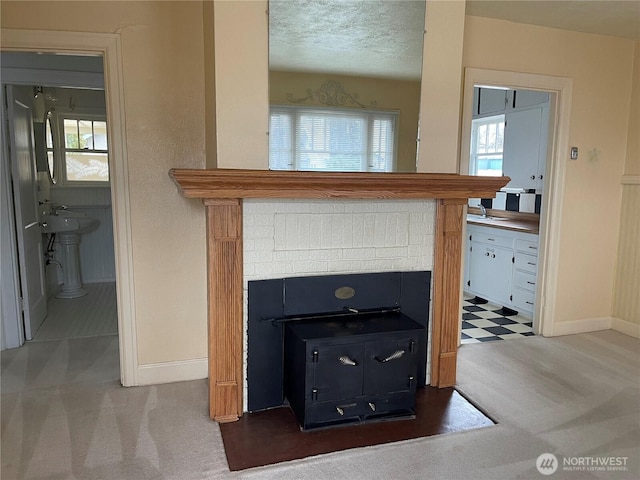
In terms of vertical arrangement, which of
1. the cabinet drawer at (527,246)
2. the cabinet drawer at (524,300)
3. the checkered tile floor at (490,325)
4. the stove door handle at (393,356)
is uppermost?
the cabinet drawer at (527,246)

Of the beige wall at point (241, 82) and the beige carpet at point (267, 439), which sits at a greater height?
the beige wall at point (241, 82)

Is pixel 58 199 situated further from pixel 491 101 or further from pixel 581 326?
pixel 581 326

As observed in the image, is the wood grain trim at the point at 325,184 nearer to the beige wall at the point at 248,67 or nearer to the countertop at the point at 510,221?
the beige wall at the point at 248,67

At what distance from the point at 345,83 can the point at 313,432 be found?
178 cm

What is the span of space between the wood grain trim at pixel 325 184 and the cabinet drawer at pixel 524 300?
1.86 meters

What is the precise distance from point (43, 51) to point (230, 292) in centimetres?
163

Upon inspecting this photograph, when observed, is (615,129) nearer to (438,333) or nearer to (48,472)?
(438,333)

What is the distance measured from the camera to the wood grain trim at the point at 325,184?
213 centimetres

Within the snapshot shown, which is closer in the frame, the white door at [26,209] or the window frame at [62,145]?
the white door at [26,209]

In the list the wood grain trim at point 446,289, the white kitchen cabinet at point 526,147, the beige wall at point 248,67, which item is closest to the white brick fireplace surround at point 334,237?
the wood grain trim at point 446,289

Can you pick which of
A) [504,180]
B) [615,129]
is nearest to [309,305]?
[504,180]

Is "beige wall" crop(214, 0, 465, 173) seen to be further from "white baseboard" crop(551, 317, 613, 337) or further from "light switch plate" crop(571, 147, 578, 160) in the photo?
"white baseboard" crop(551, 317, 613, 337)

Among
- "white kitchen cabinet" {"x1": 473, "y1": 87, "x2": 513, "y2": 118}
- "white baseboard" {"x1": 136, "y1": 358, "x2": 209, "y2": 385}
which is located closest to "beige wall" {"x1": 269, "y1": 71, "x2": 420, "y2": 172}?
"white baseboard" {"x1": 136, "y1": 358, "x2": 209, "y2": 385}

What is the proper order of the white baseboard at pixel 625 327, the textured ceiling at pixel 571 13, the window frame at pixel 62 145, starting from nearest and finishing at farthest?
the textured ceiling at pixel 571 13, the white baseboard at pixel 625 327, the window frame at pixel 62 145
